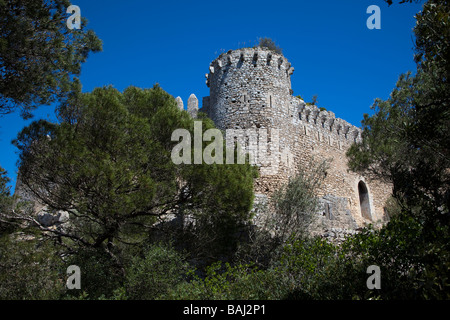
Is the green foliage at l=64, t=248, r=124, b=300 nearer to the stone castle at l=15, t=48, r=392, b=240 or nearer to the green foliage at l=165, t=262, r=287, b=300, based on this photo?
the green foliage at l=165, t=262, r=287, b=300

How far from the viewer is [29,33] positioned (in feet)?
22.0

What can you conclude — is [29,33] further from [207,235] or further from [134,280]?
[207,235]

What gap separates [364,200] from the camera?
19219 millimetres

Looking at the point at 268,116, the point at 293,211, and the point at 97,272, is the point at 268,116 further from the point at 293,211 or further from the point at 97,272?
the point at 97,272

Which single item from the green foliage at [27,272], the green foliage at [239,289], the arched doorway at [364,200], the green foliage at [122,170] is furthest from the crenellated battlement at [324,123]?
the green foliage at [27,272]

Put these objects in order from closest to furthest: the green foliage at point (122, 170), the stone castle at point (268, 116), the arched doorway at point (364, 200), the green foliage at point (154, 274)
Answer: the green foliage at point (154, 274) → the green foliage at point (122, 170) → the stone castle at point (268, 116) → the arched doorway at point (364, 200)

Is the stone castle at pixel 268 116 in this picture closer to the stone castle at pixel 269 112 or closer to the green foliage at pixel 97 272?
the stone castle at pixel 269 112

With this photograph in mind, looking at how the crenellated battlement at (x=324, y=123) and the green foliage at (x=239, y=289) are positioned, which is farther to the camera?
the crenellated battlement at (x=324, y=123)

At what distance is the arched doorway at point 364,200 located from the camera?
19.0 m

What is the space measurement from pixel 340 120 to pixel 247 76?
7.39 metres

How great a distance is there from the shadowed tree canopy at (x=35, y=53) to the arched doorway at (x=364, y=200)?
624 inches

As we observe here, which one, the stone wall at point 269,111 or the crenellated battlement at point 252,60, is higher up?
the crenellated battlement at point 252,60
